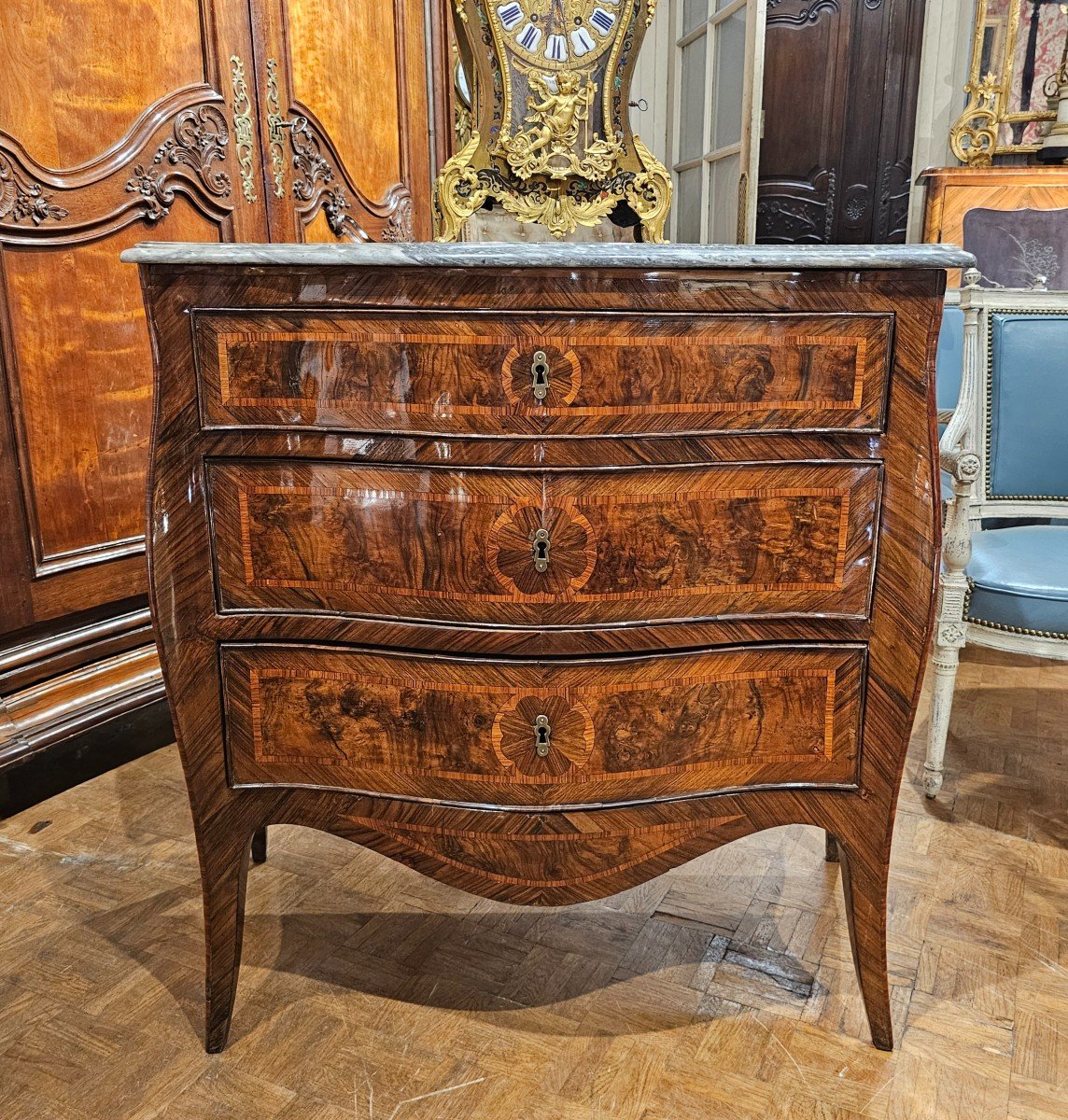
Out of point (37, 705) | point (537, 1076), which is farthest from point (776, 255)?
point (37, 705)

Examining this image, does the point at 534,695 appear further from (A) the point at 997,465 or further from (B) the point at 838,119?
(B) the point at 838,119

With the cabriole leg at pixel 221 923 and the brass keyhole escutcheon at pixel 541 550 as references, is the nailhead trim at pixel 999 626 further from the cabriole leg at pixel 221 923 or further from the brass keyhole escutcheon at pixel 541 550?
the cabriole leg at pixel 221 923

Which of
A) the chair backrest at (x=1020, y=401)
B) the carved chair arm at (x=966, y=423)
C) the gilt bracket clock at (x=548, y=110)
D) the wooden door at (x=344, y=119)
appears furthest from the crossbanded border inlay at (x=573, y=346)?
the wooden door at (x=344, y=119)

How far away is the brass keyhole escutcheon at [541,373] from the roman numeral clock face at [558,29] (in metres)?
1.55

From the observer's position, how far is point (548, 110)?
7.55 feet

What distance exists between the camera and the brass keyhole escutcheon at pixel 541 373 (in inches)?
42.2

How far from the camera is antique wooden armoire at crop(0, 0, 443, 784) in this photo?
6.50ft

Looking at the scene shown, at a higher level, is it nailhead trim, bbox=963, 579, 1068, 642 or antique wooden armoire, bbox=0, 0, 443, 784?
antique wooden armoire, bbox=0, 0, 443, 784

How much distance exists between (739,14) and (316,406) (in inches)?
148

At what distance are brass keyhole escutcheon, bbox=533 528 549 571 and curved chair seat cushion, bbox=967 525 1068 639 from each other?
113cm

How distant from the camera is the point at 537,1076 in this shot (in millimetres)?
1288

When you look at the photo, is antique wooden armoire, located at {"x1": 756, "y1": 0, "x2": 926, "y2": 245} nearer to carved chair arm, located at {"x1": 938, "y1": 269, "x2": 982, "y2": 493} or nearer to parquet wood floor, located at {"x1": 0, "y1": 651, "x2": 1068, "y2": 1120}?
carved chair arm, located at {"x1": 938, "y1": 269, "x2": 982, "y2": 493}

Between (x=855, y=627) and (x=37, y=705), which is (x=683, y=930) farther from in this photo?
(x=37, y=705)

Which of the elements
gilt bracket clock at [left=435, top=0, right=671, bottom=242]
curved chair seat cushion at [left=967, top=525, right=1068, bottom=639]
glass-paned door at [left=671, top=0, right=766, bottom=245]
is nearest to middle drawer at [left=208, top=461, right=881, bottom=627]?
curved chair seat cushion at [left=967, top=525, right=1068, bottom=639]
